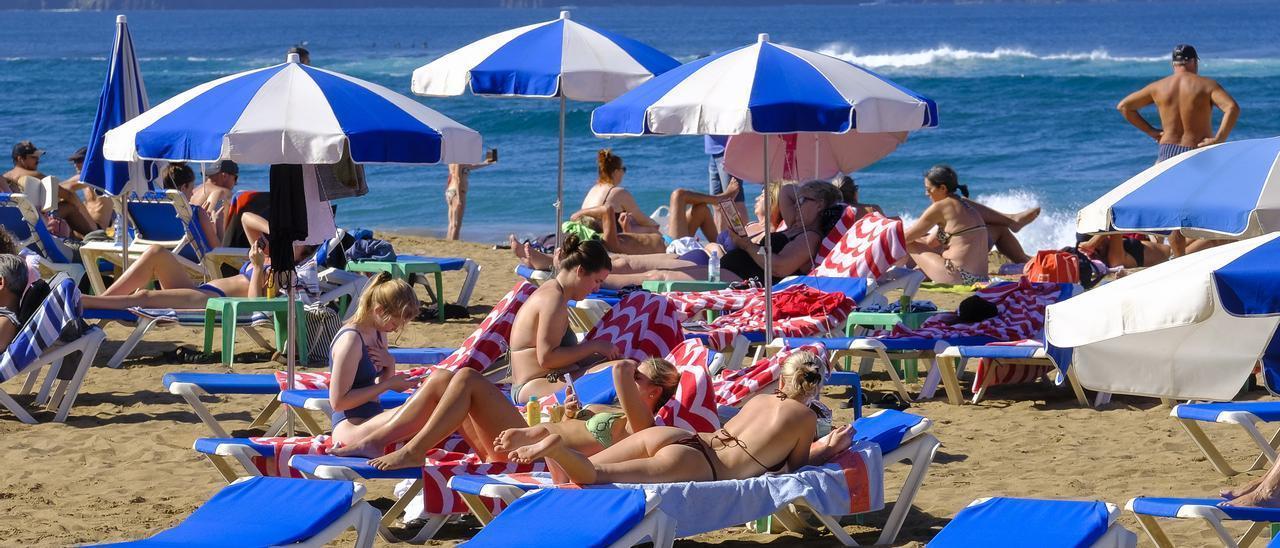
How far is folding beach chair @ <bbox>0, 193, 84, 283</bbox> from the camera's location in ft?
31.9

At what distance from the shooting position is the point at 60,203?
1150cm

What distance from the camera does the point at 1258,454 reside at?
6.22m

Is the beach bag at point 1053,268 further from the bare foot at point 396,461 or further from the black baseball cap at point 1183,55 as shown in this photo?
the bare foot at point 396,461

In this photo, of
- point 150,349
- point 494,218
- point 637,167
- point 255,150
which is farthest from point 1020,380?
point 637,167

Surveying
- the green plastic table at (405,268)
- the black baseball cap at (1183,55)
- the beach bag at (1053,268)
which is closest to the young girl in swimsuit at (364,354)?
the green plastic table at (405,268)

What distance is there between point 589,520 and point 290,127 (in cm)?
217

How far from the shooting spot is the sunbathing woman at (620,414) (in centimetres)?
490

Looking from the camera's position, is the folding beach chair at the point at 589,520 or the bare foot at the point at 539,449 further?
the bare foot at the point at 539,449

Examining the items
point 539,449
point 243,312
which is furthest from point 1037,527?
point 243,312

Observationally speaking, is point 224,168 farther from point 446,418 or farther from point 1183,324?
point 1183,324

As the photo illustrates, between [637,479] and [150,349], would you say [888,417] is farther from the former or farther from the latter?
[150,349]

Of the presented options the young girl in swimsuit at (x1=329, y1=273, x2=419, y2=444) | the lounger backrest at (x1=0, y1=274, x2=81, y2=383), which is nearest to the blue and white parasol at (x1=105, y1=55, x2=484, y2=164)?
the young girl in swimsuit at (x1=329, y1=273, x2=419, y2=444)

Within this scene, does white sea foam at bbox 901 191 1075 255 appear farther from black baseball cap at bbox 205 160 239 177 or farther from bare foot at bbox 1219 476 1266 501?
bare foot at bbox 1219 476 1266 501

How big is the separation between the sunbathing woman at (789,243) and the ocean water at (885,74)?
298 inches
